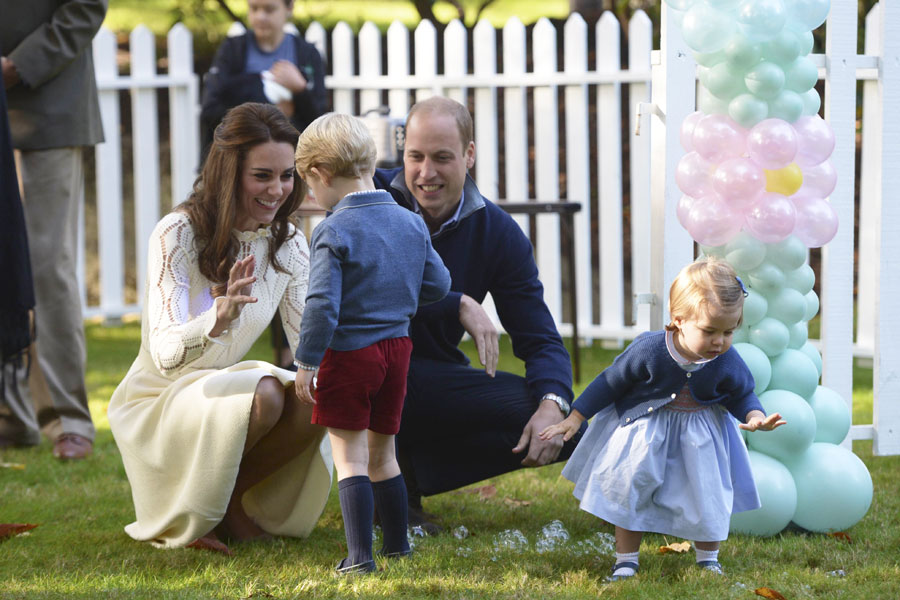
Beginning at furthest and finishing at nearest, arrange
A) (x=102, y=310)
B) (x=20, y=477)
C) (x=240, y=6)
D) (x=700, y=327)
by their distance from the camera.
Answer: (x=240, y=6) → (x=102, y=310) → (x=20, y=477) → (x=700, y=327)

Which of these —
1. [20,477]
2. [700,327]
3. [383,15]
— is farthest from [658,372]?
[383,15]

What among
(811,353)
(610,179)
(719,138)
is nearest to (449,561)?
(811,353)

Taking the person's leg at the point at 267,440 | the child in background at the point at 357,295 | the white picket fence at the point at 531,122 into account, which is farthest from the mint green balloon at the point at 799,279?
the white picket fence at the point at 531,122

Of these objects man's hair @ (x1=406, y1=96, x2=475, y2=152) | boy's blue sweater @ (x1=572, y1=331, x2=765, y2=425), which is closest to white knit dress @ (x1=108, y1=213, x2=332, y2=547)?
man's hair @ (x1=406, y1=96, x2=475, y2=152)

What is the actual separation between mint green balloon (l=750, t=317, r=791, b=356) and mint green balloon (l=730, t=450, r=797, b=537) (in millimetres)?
306

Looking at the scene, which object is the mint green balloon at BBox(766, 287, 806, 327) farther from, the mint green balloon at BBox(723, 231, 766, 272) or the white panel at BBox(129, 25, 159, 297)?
the white panel at BBox(129, 25, 159, 297)

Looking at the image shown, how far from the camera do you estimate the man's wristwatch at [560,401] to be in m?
3.19

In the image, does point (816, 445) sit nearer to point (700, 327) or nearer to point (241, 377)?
point (700, 327)

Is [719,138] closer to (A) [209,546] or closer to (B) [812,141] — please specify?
(B) [812,141]

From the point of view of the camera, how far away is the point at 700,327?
2.69 metres

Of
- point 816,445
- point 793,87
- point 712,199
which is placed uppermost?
point 793,87

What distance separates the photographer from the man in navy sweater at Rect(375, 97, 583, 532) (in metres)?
3.15

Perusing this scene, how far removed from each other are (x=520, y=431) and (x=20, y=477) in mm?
1880

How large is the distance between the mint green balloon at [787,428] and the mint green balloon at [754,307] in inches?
8.1
